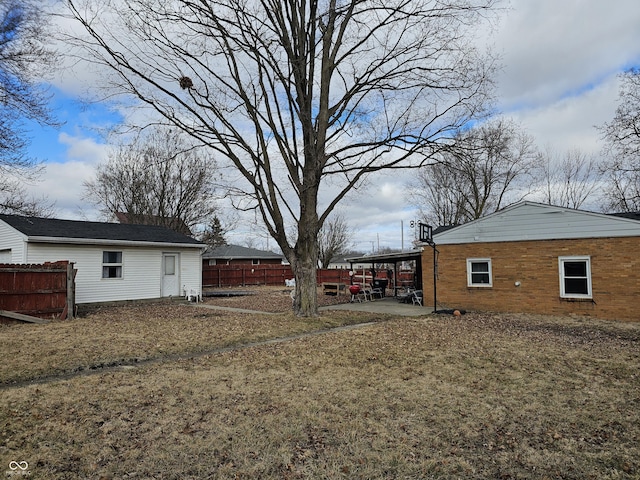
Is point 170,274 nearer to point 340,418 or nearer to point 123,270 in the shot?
point 123,270

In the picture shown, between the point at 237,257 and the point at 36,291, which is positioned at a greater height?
the point at 237,257

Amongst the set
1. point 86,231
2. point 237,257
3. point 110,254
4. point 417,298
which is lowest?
point 417,298

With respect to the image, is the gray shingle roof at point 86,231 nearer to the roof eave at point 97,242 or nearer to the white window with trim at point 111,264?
the roof eave at point 97,242

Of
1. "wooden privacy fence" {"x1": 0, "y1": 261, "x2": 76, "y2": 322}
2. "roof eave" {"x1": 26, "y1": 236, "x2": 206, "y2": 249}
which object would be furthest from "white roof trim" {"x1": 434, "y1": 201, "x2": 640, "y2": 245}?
"wooden privacy fence" {"x1": 0, "y1": 261, "x2": 76, "y2": 322}

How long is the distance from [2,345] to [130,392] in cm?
478

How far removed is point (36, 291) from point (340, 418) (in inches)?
445

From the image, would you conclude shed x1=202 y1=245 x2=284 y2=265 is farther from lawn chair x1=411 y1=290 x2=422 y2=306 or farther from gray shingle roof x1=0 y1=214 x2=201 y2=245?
lawn chair x1=411 y1=290 x2=422 y2=306

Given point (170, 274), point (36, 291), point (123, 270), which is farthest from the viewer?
point (170, 274)

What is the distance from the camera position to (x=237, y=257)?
44906mm

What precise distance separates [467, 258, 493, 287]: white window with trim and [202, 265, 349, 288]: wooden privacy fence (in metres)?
17.0

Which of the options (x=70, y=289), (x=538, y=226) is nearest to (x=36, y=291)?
(x=70, y=289)

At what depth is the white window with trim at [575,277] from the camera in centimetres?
1342

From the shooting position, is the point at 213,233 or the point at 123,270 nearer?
the point at 123,270

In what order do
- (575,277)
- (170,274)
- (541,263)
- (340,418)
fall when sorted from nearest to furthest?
1. (340,418)
2. (575,277)
3. (541,263)
4. (170,274)
